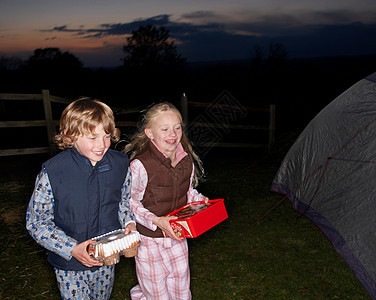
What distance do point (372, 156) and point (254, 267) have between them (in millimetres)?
1524

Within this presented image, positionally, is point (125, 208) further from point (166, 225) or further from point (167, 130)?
point (167, 130)

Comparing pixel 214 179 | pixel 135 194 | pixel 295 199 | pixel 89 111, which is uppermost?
→ pixel 89 111

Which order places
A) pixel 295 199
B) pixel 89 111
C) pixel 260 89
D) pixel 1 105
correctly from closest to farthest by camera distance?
pixel 89 111 → pixel 295 199 → pixel 1 105 → pixel 260 89

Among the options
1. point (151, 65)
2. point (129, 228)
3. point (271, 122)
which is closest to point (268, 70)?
point (151, 65)

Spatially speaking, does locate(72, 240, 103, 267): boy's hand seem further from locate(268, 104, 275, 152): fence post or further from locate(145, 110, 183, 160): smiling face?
locate(268, 104, 275, 152): fence post

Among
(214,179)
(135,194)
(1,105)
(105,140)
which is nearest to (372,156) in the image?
(135,194)

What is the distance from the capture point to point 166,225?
2.11 meters

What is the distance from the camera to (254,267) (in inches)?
137

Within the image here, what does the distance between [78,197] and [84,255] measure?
30cm

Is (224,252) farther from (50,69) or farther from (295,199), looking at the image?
(50,69)

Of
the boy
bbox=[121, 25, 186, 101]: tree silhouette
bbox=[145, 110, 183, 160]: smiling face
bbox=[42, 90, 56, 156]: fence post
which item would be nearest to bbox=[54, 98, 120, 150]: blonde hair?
the boy

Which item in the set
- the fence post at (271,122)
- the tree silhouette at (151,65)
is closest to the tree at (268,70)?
the tree silhouette at (151,65)

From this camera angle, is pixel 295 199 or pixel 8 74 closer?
pixel 295 199

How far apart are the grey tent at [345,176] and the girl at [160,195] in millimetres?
1436
